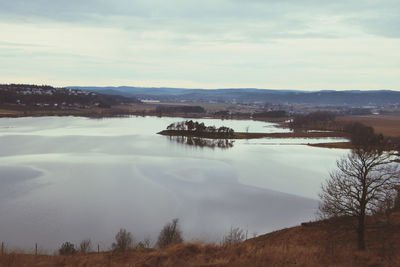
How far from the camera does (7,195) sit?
17438 millimetres

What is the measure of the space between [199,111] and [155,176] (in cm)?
8934

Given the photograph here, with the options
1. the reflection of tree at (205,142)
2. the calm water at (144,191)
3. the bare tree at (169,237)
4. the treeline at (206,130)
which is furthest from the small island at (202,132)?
the bare tree at (169,237)

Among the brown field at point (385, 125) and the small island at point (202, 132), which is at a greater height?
the brown field at point (385, 125)

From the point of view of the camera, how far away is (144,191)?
63.4 feet

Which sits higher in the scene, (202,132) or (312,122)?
(312,122)

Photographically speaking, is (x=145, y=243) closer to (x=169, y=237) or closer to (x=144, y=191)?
(x=169, y=237)

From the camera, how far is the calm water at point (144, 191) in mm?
13664

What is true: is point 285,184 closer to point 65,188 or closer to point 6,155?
point 65,188

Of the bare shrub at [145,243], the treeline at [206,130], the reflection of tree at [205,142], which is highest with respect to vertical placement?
the treeline at [206,130]

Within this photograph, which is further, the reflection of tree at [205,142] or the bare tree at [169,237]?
the reflection of tree at [205,142]

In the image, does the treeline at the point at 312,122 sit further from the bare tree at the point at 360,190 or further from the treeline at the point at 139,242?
the treeline at the point at 139,242

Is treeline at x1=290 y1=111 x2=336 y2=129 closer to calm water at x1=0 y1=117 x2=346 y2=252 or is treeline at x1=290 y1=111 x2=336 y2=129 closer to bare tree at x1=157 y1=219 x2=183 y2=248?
calm water at x1=0 y1=117 x2=346 y2=252

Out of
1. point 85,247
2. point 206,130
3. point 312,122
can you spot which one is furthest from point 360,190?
point 312,122

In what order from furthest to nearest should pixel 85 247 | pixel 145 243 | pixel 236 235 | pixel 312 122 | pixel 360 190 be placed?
1. pixel 312 122
2. pixel 236 235
3. pixel 145 243
4. pixel 85 247
5. pixel 360 190
